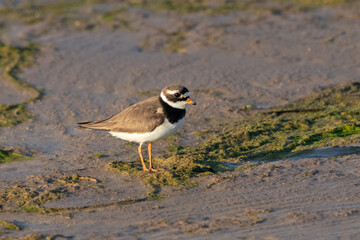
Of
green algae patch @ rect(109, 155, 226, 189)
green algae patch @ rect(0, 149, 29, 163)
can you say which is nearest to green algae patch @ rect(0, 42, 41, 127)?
green algae patch @ rect(0, 149, 29, 163)

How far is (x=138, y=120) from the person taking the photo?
23.3 ft

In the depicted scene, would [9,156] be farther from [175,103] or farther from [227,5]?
[227,5]

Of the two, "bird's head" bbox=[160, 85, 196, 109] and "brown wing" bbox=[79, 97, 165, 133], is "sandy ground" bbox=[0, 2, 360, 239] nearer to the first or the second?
"brown wing" bbox=[79, 97, 165, 133]

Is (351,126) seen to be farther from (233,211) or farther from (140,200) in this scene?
(140,200)

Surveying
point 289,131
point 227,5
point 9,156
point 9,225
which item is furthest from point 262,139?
point 227,5

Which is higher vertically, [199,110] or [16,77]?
[16,77]

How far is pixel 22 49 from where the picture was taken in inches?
479

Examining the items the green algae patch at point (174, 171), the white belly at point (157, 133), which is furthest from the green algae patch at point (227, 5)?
the green algae patch at point (174, 171)

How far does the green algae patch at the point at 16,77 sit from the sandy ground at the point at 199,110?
176mm

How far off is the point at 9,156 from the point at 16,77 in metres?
3.48

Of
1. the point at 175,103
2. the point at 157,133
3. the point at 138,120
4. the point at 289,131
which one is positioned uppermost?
the point at 175,103

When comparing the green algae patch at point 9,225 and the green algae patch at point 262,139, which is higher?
the green algae patch at point 9,225

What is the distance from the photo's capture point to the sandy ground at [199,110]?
5.55 metres

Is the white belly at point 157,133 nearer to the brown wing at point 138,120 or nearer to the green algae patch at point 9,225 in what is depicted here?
the brown wing at point 138,120
